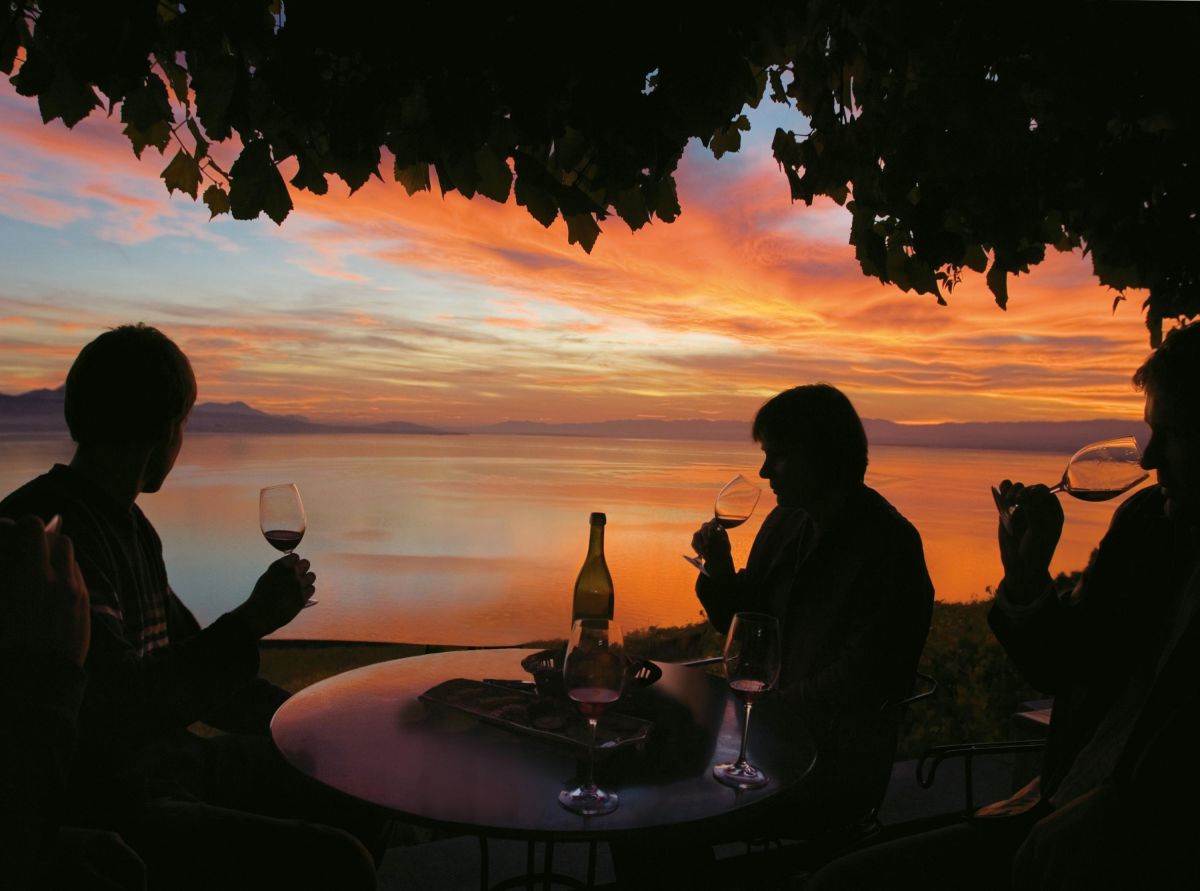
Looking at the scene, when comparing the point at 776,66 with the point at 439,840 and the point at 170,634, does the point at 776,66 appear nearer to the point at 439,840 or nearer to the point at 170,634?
the point at 170,634

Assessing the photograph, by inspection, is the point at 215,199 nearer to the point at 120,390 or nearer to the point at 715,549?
the point at 120,390

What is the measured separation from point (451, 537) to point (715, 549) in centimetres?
498

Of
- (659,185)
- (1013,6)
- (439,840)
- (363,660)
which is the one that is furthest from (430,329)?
(1013,6)

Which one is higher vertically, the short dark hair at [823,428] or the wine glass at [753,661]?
the short dark hair at [823,428]

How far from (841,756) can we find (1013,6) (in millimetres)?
1853

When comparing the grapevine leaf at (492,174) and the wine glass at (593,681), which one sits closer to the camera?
the wine glass at (593,681)

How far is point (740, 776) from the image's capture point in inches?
59.9

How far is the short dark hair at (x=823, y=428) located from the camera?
2609 mm

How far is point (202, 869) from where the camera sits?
5.21ft

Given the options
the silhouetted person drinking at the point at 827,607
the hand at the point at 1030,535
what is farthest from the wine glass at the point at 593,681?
the hand at the point at 1030,535

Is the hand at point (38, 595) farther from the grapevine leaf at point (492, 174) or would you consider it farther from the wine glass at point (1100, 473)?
the wine glass at point (1100, 473)

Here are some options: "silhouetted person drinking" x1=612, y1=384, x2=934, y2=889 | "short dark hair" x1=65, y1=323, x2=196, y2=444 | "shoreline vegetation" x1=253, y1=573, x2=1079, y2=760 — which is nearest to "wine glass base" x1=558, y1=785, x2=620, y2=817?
"silhouetted person drinking" x1=612, y1=384, x2=934, y2=889

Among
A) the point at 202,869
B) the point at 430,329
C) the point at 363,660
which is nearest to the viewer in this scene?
the point at 202,869

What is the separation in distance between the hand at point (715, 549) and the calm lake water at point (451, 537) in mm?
94
